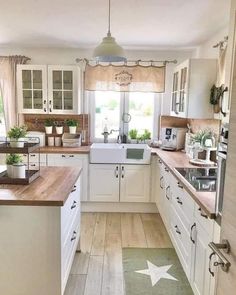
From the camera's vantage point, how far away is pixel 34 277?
1964mm

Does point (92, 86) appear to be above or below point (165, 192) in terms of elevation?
above

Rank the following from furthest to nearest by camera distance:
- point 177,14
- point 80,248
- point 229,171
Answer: point 80,248
point 177,14
point 229,171

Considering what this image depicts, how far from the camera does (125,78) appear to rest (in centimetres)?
435

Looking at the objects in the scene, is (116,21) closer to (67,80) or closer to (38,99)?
(67,80)

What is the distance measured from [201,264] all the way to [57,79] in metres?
3.24

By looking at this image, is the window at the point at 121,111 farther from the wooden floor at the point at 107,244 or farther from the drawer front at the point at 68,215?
the drawer front at the point at 68,215

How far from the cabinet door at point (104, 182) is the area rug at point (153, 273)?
1.11 metres

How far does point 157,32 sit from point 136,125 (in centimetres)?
160

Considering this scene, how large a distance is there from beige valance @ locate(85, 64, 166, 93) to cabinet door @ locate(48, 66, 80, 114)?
0.24 metres

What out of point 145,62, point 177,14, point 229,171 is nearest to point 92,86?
point 145,62

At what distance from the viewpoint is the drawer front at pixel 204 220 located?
1.79 metres

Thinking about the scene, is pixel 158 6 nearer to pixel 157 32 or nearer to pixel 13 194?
pixel 157 32

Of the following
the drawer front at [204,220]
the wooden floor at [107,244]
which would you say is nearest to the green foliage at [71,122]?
the wooden floor at [107,244]

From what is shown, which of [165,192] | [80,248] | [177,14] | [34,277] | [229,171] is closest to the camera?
[229,171]
